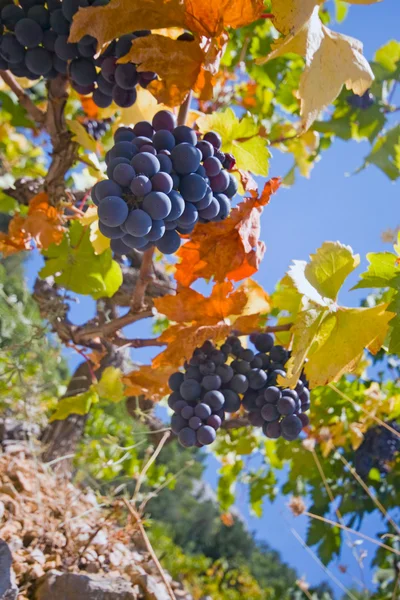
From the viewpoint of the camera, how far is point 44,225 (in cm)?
119

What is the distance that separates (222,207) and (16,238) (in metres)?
0.64

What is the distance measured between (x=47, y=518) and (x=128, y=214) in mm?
874

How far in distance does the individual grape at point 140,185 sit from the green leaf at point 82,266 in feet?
1.86

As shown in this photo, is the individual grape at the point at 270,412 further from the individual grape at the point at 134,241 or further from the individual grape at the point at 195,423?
the individual grape at the point at 134,241

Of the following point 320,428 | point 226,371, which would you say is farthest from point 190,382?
point 320,428

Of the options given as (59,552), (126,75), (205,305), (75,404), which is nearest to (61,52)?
(126,75)

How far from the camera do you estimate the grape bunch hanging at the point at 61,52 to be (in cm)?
83

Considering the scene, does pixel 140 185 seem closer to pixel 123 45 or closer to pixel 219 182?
pixel 219 182

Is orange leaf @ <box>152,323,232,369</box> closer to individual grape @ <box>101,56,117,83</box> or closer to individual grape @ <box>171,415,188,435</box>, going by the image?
individual grape @ <box>171,415,188,435</box>

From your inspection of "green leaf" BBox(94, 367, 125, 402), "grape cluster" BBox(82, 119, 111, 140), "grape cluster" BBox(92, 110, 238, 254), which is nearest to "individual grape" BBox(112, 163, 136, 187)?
"grape cluster" BBox(92, 110, 238, 254)

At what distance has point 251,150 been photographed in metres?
0.94

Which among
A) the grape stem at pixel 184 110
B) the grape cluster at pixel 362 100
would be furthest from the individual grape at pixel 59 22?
the grape cluster at pixel 362 100

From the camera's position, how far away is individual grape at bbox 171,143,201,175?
2.27ft

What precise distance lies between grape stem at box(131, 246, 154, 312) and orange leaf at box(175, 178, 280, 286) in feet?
0.42
